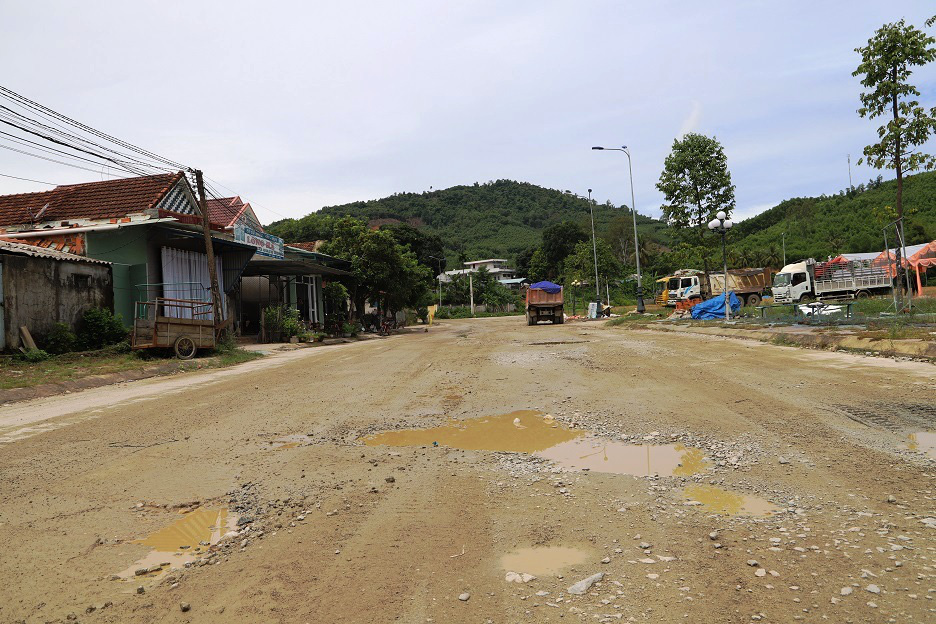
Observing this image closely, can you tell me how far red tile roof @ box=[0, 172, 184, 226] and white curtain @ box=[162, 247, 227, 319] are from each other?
215cm

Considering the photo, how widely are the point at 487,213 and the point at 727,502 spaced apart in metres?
122

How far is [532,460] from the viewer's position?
16.8 feet

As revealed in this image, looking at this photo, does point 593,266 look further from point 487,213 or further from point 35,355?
point 487,213

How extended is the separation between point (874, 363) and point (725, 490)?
740 centimetres

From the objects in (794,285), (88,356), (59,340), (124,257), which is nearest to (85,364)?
(88,356)

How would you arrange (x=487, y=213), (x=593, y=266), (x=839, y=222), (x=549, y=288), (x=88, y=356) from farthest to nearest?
(x=487, y=213) < (x=839, y=222) < (x=593, y=266) < (x=549, y=288) < (x=88, y=356)

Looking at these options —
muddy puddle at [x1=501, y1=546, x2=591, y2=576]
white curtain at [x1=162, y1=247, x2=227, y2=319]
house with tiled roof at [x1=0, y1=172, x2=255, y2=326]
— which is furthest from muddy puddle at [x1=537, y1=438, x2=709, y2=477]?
white curtain at [x1=162, y1=247, x2=227, y2=319]

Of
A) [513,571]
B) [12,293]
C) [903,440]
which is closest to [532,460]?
[513,571]

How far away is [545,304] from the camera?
34.3 meters

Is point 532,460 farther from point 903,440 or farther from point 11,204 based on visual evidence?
point 11,204

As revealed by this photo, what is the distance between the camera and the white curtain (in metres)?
20.1

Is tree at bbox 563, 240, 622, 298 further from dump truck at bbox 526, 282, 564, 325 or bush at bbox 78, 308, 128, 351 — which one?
bush at bbox 78, 308, 128, 351

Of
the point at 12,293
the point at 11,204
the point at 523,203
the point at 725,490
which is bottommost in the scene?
the point at 725,490

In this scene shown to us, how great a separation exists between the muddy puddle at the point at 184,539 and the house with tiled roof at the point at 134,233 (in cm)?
1607
